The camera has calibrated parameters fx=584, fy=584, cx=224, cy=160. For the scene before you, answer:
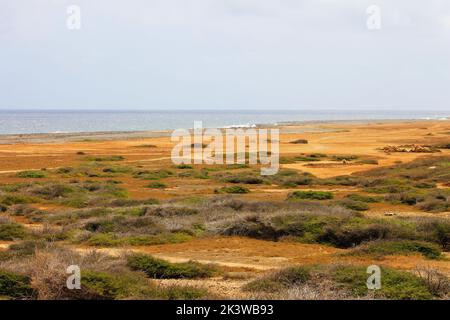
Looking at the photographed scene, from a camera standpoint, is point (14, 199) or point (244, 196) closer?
point (14, 199)

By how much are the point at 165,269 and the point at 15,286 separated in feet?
10.6

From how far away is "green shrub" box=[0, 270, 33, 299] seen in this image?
9.56m

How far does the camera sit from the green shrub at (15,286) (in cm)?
956

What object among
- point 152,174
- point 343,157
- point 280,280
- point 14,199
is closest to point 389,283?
point 280,280

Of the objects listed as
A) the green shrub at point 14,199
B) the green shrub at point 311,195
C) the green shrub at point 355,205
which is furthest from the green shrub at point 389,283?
the green shrub at point 14,199

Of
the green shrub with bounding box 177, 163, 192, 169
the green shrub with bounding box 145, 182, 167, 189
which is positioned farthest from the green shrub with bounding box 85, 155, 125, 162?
the green shrub with bounding box 145, 182, 167, 189

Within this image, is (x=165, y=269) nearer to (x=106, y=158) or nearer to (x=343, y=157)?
(x=343, y=157)

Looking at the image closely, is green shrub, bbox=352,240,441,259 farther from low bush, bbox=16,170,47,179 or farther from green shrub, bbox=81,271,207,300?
low bush, bbox=16,170,47,179

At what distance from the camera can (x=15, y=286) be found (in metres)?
9.68

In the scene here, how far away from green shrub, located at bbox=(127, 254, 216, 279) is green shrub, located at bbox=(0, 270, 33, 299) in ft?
7.94

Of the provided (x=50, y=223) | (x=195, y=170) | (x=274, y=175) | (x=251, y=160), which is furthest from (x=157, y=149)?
(x=50, y=223)

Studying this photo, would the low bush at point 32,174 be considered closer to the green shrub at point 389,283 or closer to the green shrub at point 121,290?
the green shrub at point 121,290

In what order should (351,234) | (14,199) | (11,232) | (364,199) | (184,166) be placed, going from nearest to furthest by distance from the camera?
(351,234) → (11,232) → (14,199) → (364,199) → (184,166)
